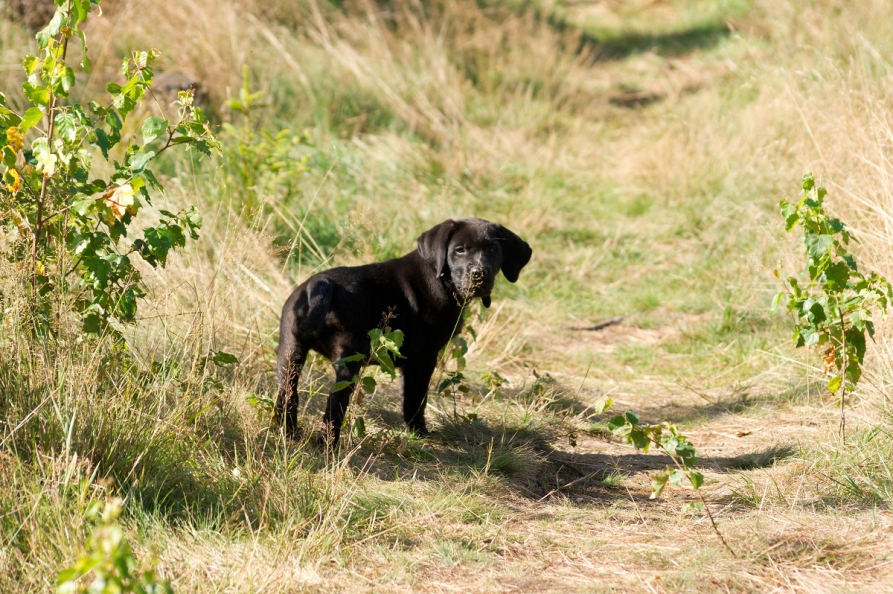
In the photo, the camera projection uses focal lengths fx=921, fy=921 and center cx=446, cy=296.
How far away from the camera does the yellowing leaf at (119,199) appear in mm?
3381

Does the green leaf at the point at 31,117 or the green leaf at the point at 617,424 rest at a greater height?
the green leaf at the point at 31,117

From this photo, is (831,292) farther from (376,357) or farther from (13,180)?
(13,180)

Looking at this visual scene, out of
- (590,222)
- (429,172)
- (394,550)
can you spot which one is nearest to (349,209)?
(429,172)

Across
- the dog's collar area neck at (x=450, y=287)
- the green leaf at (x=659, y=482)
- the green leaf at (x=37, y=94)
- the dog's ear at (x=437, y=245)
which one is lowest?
the green leaf at (x=659, y=482)

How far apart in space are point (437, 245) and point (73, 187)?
69.2 inches

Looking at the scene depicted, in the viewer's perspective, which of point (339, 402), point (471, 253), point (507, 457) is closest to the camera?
point (339, 402)

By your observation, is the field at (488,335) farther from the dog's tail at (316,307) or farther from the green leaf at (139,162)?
the green leaf at (139,162)

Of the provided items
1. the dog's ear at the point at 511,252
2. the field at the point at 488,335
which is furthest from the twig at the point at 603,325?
the dog's ear at the point at 511,252

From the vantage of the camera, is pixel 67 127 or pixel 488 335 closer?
pixel 67 127

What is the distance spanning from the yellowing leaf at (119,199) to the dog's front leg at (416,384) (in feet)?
5.68

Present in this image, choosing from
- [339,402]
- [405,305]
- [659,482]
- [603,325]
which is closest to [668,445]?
[659,482]

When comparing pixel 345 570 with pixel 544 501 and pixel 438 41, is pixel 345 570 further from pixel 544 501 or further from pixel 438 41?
pixel 438 41

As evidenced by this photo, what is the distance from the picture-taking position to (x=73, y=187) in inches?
154

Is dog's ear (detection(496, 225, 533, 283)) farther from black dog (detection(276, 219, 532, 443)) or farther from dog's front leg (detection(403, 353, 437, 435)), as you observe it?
dog's front leg (detection(403, 353, 437, 435))
